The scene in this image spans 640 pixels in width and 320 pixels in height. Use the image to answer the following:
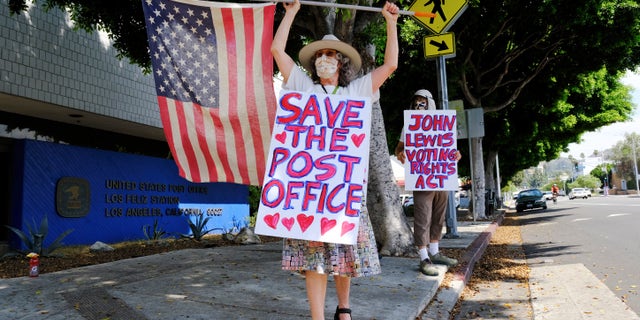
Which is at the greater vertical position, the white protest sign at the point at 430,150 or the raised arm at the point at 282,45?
the raised arm at the point at 282,45

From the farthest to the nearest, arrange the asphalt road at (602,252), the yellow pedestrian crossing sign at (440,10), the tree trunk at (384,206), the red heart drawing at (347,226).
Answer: the yellow pedestrian crossing sign at (440,10)
the tree trunk at (384,206)
the asphalt road at (602,252)
the red heart drawing at (347,226)

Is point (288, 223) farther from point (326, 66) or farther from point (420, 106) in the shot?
point (420, 106)

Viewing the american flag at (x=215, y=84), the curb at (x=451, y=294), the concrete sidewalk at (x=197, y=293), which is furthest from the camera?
the curb at (x=451, y=294)

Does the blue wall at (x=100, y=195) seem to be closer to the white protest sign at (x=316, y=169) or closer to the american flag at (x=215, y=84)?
the american flag at (x=215, y=84)

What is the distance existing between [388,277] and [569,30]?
1444cm

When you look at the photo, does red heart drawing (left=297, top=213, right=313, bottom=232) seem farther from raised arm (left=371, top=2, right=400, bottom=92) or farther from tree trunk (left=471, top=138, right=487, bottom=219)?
tree trunk (left=471, top=138, right=487, bottom=219)

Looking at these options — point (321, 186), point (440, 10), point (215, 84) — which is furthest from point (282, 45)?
point (440, 10)

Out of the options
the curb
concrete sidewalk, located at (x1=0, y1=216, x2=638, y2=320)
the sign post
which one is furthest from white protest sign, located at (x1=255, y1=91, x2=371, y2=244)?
the sign post

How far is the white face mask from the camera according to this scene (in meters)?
3.57

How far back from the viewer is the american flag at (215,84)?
399cm

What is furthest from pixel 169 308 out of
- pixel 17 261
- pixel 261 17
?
pixel 17 261

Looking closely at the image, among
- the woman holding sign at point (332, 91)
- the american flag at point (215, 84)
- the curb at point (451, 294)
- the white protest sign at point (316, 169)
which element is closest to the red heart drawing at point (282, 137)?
the white protest sign at point (316, 169)

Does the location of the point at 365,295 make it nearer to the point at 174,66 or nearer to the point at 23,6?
the point at 174,66

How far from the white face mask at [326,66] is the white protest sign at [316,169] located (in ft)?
0.72
